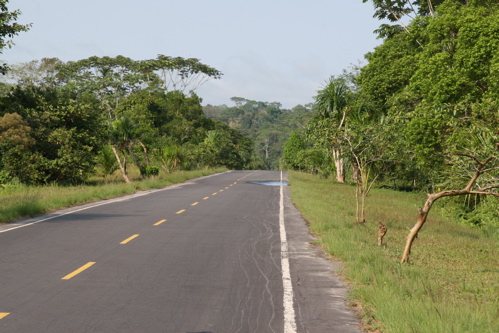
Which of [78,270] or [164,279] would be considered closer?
[164,279]

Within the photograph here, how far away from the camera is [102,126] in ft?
110

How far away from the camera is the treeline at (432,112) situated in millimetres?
14023

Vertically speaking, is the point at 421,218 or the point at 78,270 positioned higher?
the point at 421,218

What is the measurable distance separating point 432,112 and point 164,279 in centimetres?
940

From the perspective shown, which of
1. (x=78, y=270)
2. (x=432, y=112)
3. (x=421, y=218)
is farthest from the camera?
(x=432, y=112)

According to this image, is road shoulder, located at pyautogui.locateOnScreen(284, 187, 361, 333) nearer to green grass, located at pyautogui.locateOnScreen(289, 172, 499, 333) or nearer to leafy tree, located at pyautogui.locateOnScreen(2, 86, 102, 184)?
green grass, located at pyautogui.locateOnScreen(289, 172, 499, 333)

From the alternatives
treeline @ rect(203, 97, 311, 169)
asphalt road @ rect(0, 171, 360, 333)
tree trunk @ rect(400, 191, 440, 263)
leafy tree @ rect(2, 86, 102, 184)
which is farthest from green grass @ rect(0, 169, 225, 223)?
treeline @ rect(203, 97, 311, 169)

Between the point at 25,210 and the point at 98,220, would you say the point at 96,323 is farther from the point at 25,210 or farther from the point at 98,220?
the point at 25,210

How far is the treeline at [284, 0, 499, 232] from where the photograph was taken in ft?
46.0

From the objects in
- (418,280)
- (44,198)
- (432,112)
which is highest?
(432,112)

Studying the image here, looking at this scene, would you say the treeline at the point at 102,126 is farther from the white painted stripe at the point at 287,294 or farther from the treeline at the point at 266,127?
the treeline at the point at 266,127

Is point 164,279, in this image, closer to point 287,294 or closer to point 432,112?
point 287,294

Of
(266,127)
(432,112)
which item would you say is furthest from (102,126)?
(266,127)

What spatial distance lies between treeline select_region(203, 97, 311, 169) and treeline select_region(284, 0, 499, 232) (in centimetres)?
5769
